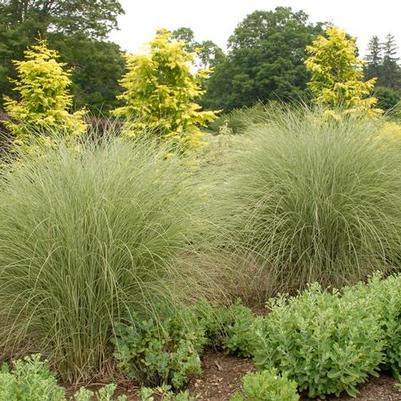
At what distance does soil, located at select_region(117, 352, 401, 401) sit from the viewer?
255 centimetres

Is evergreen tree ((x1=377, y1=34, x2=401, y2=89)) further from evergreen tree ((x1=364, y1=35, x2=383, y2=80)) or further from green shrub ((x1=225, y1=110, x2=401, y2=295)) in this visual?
green shrub ((x1=225, y1=110, x2=401, y2=295))

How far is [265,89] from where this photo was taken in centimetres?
3306

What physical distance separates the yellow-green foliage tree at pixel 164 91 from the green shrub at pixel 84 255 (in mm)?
3269

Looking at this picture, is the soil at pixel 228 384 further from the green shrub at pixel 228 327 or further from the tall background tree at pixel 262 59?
the tall background tree at pixel 262 59

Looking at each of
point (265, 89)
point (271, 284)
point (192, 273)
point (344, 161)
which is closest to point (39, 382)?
point (192, 273)

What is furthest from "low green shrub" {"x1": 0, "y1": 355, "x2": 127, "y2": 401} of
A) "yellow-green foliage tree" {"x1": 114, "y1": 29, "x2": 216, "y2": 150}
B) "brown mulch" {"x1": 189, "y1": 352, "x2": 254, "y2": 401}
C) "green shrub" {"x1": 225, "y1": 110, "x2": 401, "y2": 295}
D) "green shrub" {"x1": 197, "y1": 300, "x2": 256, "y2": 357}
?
"yellow-green foliage tree" {"x1": 114, "y1": 29, "x2": 216, "y2": 150}

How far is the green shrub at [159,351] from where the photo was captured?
2.69 metres

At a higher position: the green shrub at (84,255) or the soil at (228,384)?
the green shrub at (84,255)

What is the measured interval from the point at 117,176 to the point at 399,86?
5154 centimetres

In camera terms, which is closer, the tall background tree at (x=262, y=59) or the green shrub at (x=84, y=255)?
the green shrub at (x=84, y=255)

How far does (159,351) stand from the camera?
9.07ft

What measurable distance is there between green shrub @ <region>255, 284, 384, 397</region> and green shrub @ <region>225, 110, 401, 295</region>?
133cm

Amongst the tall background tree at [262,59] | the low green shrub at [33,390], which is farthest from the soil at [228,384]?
the tall background tree at [262,59]

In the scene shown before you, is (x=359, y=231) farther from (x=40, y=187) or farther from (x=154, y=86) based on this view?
(x=154, y=86)
